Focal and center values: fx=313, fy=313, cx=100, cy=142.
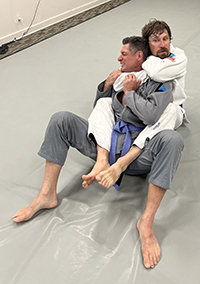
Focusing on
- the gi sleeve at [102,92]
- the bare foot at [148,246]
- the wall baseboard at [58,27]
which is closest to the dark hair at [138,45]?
the gi sleeve at [102,92]

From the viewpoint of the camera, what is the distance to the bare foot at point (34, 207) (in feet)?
5.52

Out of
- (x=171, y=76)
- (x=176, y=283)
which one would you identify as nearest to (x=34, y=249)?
(x=176, y=283)

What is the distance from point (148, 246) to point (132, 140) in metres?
0.56

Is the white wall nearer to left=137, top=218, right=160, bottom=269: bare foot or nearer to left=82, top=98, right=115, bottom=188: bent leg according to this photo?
left=82, top=98, right=115, bottom=188: bent leg

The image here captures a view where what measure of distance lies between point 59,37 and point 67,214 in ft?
9.07

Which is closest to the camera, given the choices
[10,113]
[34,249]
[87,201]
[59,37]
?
[34,249]

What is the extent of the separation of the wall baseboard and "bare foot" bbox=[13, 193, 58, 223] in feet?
7.24

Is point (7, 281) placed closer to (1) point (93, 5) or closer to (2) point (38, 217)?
(2) point (38, 217)

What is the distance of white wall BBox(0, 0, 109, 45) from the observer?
3643 mm

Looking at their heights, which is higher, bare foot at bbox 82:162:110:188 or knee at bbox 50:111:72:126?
knee at bbox 50:111:72:126

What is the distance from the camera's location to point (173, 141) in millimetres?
1505

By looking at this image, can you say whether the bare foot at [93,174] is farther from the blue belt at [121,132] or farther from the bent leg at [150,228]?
the bent leg at [150,228]

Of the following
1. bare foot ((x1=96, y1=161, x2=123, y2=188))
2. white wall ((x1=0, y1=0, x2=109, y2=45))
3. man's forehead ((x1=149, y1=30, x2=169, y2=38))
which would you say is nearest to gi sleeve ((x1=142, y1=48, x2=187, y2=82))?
man's forehead ((x1=149, y1=30, x2=169, y2=38))

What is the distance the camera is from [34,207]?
170 cm
